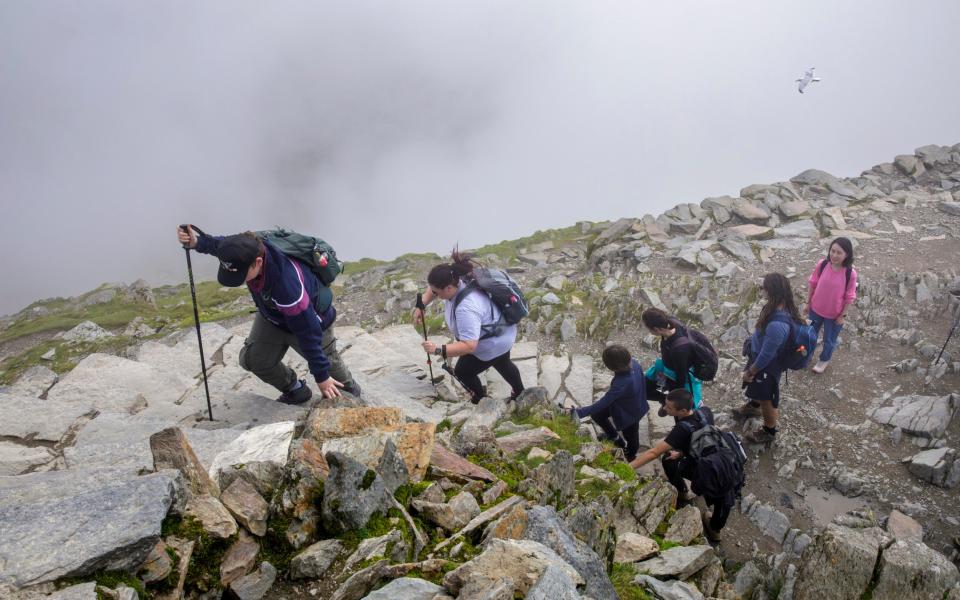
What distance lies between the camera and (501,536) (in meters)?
4.71

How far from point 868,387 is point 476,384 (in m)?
10.3

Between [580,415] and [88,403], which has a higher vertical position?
[88,403]

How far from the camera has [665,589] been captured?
17.3 ft

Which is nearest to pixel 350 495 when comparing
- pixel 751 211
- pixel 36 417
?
pixel 36 417

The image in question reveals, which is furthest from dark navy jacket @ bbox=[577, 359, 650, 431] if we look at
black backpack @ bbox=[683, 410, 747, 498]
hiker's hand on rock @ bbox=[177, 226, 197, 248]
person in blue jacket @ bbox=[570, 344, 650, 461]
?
hiker's hand on rock @ bbox=[177, 226, 197, 248]

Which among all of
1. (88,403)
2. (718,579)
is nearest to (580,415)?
(718,579)

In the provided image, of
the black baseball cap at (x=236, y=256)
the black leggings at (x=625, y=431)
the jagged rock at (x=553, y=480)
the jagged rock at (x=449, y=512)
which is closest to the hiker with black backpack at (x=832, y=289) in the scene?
the black leggings at (x=625, y=431)

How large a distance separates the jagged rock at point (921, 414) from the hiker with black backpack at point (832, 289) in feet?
6.29

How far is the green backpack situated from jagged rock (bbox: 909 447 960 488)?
1197 cm

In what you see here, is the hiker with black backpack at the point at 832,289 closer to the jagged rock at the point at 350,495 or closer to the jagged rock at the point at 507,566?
the jagged rock at the point at 507,566

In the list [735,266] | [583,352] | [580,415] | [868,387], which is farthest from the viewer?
[735,266]

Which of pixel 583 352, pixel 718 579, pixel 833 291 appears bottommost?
pixel 718 579

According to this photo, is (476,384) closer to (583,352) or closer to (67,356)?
(583,352)

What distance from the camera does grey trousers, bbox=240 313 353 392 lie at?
874cm
